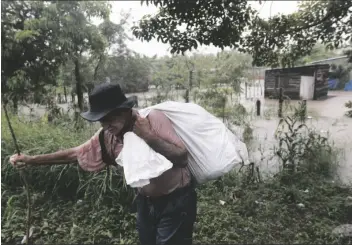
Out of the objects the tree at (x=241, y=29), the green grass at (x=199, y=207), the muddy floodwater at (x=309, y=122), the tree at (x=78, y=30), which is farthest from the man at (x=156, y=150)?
the tree at (x=78, y=30)

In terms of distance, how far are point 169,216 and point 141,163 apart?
1.30 feet

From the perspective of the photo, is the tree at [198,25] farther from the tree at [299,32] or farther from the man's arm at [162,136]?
the man's arm at [162,136]

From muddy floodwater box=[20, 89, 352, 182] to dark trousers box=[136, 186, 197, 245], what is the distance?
4.45ft

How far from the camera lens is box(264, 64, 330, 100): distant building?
2.39m

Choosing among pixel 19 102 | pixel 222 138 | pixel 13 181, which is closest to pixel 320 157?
pixel 222 138

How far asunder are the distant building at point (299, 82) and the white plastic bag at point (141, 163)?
147cm

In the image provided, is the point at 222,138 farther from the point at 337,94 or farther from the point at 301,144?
the point at 301,144

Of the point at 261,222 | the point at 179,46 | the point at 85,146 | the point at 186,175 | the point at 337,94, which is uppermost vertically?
the point at 179,46

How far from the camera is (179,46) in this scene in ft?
8.96

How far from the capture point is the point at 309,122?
297 centimetres

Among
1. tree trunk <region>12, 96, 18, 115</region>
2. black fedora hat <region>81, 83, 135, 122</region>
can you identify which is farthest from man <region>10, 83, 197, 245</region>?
tree trunk <region>12, 96, 18, 115</region>

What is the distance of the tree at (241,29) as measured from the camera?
2531 mm

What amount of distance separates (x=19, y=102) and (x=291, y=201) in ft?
11.7

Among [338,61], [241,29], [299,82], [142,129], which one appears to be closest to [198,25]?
[241,29]
